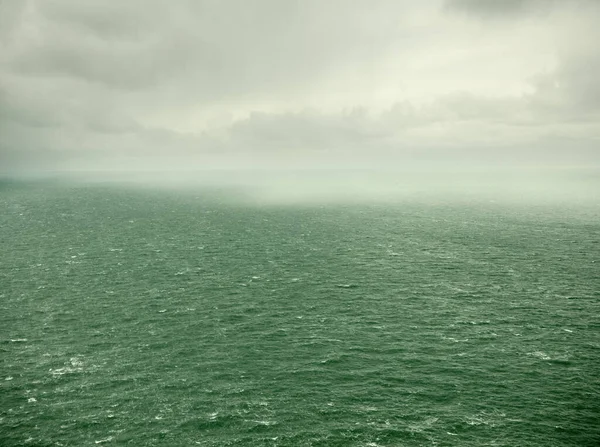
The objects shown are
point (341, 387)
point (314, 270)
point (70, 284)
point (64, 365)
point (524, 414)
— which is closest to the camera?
point (524, 414)

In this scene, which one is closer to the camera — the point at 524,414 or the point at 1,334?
the point at 524,414

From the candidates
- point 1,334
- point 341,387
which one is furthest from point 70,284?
point 341,387

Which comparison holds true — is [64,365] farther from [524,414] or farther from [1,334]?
[524,414]

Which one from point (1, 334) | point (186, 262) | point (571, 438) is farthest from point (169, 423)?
point (186, 262)

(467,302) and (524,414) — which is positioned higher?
→ (467,302)

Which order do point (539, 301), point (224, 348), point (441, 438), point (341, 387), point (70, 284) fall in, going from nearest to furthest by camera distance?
point (441, 438)
point (341, 387)
point (224, 348)
point (539, 301)
point (70, 284)

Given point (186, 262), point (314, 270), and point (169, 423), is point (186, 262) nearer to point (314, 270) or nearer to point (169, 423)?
point (314, 270)
